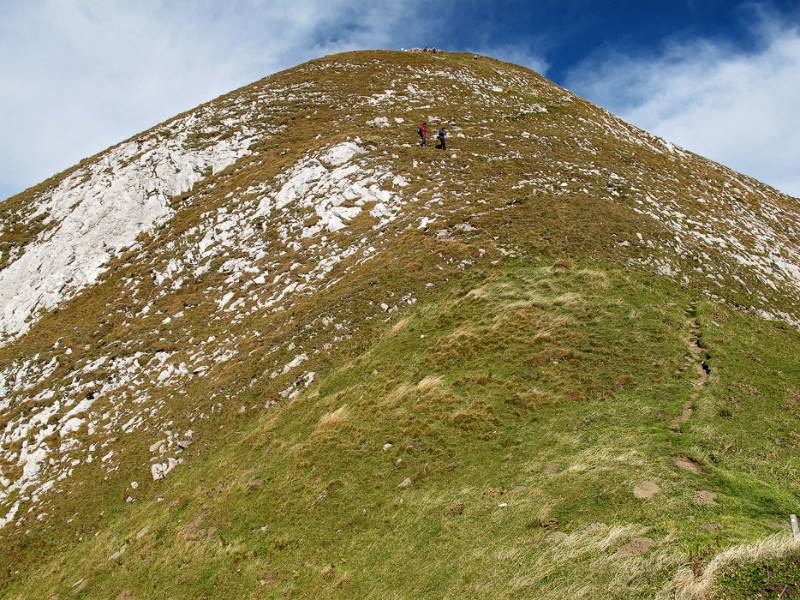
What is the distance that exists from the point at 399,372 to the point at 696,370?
14041 millimetres

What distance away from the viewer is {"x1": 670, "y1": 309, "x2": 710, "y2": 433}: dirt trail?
1738cm

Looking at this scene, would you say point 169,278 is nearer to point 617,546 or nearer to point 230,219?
point 230,219

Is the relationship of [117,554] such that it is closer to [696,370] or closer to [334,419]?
[334,419]

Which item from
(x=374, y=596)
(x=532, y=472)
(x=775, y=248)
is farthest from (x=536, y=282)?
(x=775, y=248)

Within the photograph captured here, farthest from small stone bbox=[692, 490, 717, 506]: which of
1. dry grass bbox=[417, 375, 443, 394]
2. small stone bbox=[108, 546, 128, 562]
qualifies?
small stone bbox=[108, 546, 128, 562]

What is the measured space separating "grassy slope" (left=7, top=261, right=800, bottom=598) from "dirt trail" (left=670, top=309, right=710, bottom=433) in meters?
0.31

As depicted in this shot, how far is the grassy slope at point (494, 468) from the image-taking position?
12.5 metres

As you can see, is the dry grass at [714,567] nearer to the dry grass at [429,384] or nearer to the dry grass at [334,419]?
the dry grass at [429,384]

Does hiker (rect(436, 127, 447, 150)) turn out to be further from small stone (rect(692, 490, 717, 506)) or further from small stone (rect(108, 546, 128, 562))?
small stone (rect(108, 546, 128, 562))

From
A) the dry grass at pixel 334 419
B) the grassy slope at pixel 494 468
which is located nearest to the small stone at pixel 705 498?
the grassy slope at pixel 494 468

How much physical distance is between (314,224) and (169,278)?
12.9 metres

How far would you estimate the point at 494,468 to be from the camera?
55.0ft

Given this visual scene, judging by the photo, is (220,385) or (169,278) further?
(169,278)

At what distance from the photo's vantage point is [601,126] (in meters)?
54.2
